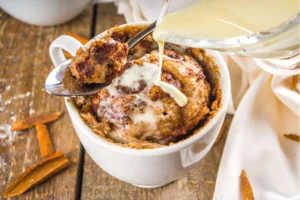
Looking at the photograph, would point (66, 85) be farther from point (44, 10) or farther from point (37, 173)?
point (44, 10)

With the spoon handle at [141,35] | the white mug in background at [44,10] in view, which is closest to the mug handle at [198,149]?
the spoon handle at [141,35]

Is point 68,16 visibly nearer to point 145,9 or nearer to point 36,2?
point 36,2

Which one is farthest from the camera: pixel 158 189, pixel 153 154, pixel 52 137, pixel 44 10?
pixel 44 10

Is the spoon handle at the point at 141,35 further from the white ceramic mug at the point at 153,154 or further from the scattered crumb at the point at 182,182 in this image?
the scattered crumb at the point at 182,182

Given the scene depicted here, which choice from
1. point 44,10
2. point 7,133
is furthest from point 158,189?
point 44,10

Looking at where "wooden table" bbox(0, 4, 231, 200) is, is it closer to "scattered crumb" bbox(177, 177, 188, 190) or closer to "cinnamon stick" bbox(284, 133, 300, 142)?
"scattered crumb" bbox(177, 177, 188, 190)

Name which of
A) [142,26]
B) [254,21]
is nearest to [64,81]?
[142,26]

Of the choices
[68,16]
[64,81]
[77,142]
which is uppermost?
[64,81]
